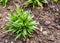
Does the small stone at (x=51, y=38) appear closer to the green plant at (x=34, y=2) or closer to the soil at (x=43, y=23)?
the soil at (x=43, y=23)

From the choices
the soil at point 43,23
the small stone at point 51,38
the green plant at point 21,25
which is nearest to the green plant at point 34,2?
the soil at point 43,23

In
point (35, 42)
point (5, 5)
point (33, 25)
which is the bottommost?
point (35, 42)

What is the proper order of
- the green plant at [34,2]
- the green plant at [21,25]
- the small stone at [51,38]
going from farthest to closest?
the green plant at [34,2], the small stone at [51,38], the green plant at [21,25]

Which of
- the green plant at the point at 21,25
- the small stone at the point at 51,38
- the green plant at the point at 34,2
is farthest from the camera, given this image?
the green plant at the point at 34,2

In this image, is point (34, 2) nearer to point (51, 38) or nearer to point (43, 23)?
point (43, 23)

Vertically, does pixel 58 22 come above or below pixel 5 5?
below

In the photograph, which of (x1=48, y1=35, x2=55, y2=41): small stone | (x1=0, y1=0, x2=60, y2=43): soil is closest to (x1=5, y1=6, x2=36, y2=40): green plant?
(x1=0, y1=0, x2=60, y2=43): soil

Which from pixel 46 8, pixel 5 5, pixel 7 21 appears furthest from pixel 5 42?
pixel 46 8

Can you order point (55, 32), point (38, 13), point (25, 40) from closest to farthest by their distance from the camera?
1. point (25, 40)
2. point (55, 32)
3. point (38, 13)

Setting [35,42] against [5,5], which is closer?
[35,42]

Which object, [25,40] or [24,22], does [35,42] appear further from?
[24,22]
